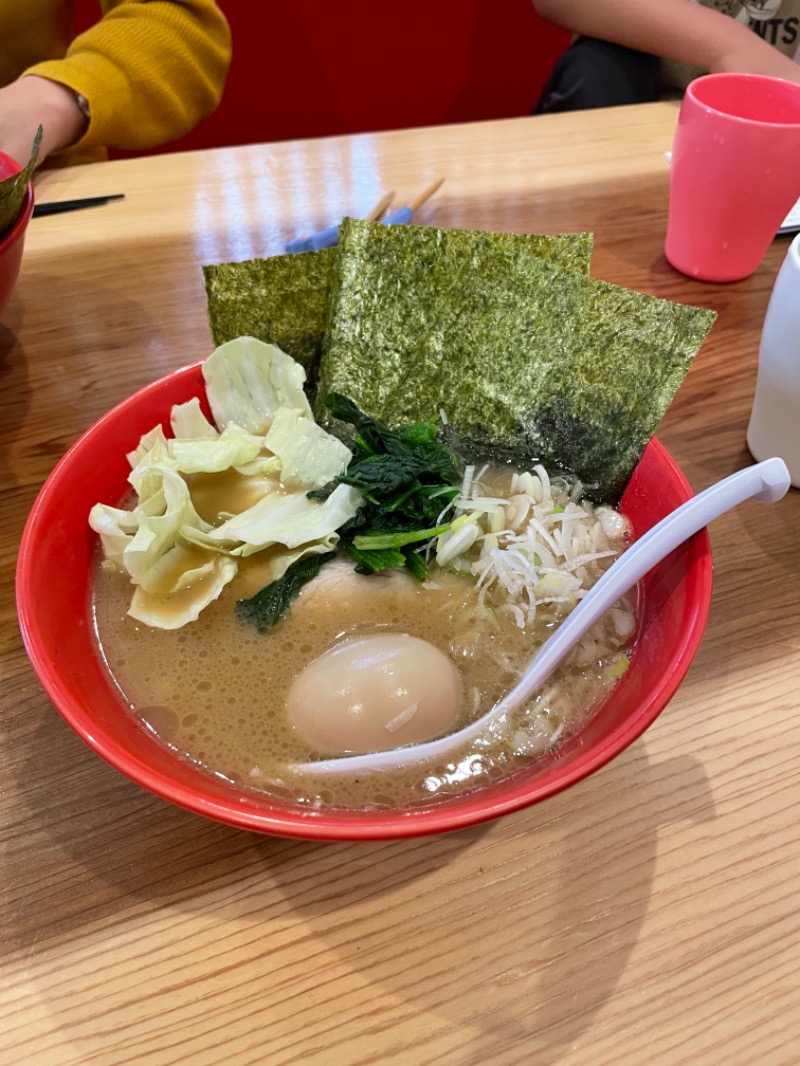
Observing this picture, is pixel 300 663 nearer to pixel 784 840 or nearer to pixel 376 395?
pixel 376 395

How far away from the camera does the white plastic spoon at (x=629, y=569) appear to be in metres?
0.75

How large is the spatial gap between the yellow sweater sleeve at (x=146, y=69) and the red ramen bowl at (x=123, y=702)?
104 cm

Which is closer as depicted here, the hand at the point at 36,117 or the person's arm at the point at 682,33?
the hand at the point at 36,117

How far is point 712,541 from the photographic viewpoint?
1.05 meters

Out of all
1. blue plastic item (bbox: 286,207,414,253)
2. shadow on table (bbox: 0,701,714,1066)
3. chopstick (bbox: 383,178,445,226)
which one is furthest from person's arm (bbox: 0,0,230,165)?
shadow on table (bbox: 0,701,714,1066)

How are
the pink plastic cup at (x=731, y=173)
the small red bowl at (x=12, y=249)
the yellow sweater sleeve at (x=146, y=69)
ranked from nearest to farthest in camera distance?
the small red bowl at (x=12, y=249), the pink plastic cup at (x=731, y=173), the yellow sweater sleeve at (x=146, y=69)

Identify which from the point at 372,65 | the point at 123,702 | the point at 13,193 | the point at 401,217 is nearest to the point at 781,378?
the point at 401,217

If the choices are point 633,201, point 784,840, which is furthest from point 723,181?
point 784,840

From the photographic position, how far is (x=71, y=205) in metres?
1.57

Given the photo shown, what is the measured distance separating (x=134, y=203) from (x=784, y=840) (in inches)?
61.6

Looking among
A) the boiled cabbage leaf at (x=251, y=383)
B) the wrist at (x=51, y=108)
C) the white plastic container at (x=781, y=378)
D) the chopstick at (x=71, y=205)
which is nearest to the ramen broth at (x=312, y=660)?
the boiled cabbage leaf at (x=251, y=383)

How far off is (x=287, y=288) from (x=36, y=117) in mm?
885

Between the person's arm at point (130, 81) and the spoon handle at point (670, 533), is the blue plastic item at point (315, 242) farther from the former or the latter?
the spoon handle at point (670, 533)

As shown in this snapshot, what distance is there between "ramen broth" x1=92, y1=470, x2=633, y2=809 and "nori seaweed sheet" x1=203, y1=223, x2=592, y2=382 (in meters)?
0.25
